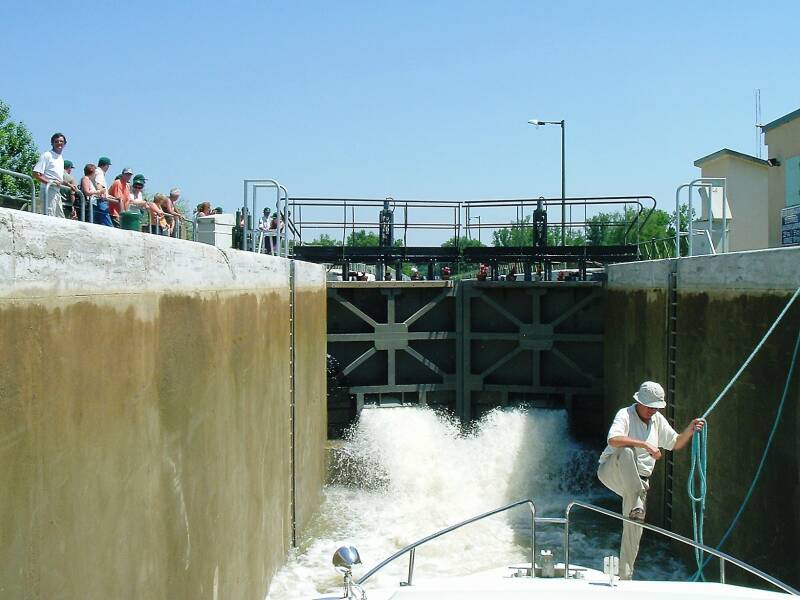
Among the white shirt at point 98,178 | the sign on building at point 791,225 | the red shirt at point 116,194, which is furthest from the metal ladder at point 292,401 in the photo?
the sign on building at point 791,225

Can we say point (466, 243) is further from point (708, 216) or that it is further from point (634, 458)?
point (634, 458)

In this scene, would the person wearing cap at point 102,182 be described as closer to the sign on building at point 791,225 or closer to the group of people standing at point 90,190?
the group of people standing at point 90,190

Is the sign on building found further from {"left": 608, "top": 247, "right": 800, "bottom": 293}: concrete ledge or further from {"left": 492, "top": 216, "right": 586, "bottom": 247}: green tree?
{"left": 492, "top": 216, "right": 586, "bottom": 247}: green tree

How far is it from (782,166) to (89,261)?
52.8 ft

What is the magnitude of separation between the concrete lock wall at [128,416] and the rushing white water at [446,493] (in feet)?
8.47

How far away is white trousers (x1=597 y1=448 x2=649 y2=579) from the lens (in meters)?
6.25

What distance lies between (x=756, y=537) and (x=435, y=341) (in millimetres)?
8555

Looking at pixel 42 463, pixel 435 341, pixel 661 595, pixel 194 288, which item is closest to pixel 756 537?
pixel 661 595

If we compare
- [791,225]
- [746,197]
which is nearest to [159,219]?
[791,225]

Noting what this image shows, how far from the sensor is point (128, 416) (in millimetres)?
4430

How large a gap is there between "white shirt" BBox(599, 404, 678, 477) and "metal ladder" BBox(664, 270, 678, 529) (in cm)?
312

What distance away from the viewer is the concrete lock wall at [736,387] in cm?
636

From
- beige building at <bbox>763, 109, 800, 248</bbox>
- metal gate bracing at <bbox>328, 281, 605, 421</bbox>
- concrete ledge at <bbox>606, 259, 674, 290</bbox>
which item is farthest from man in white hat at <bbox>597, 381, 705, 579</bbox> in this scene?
beige building at <bbox>763, 109, 800, 248</bbox>

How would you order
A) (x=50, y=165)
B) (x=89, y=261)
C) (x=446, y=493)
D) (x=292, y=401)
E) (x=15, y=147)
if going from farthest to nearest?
(x=15, y=147) → (x=446, y=493) → (x=292, y=401) → (x=50, y=165) → (x=89, y=261)
